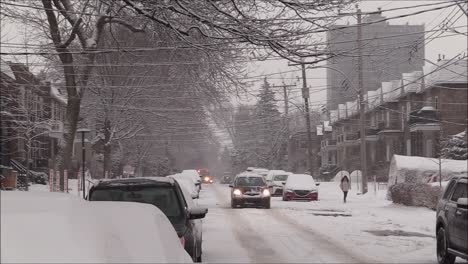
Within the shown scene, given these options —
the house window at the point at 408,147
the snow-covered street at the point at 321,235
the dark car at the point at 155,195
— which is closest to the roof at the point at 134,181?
the dark car at the point at 155,195

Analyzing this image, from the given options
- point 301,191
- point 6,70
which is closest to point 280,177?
point 301,191

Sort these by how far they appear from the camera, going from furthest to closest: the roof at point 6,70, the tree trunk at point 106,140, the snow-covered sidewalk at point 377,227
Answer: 1. the tree trunk at point 106,140
2. the roof at point 6,70
3. the snow-covered sidewalk at point 377,227

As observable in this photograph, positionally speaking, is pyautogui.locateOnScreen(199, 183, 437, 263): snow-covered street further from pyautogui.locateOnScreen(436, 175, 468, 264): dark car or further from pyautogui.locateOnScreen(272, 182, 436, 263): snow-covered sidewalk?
pyautogui.locateOnScreen(436, 175, 468, 264): dark car

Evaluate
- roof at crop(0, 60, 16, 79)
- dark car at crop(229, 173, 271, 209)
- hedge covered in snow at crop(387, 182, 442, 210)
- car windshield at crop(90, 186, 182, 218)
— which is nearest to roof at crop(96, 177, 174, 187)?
car windshield at crop(90, 186, 182, 218)

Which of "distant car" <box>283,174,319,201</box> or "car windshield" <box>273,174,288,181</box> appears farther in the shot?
"car windshield" <box>273,174,288,181</box>

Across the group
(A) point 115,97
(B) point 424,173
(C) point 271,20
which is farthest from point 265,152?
(C) point 271,20

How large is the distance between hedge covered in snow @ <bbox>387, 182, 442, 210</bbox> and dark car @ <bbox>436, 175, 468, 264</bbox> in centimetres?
1171

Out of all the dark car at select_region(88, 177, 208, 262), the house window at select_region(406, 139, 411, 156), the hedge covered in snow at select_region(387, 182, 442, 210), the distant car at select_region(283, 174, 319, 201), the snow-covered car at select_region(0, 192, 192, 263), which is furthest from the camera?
the house window at select_region(406, 139, 411, 156)

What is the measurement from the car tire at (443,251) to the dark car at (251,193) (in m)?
16.0

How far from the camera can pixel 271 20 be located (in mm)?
11367

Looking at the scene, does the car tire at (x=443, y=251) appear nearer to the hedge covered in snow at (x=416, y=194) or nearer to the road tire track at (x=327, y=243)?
the road tire track at (x=327, y=243)

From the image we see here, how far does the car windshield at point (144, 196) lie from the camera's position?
31.7 ft

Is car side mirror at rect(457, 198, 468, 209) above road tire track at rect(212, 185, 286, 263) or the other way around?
above

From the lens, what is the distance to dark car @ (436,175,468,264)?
10.4 m
